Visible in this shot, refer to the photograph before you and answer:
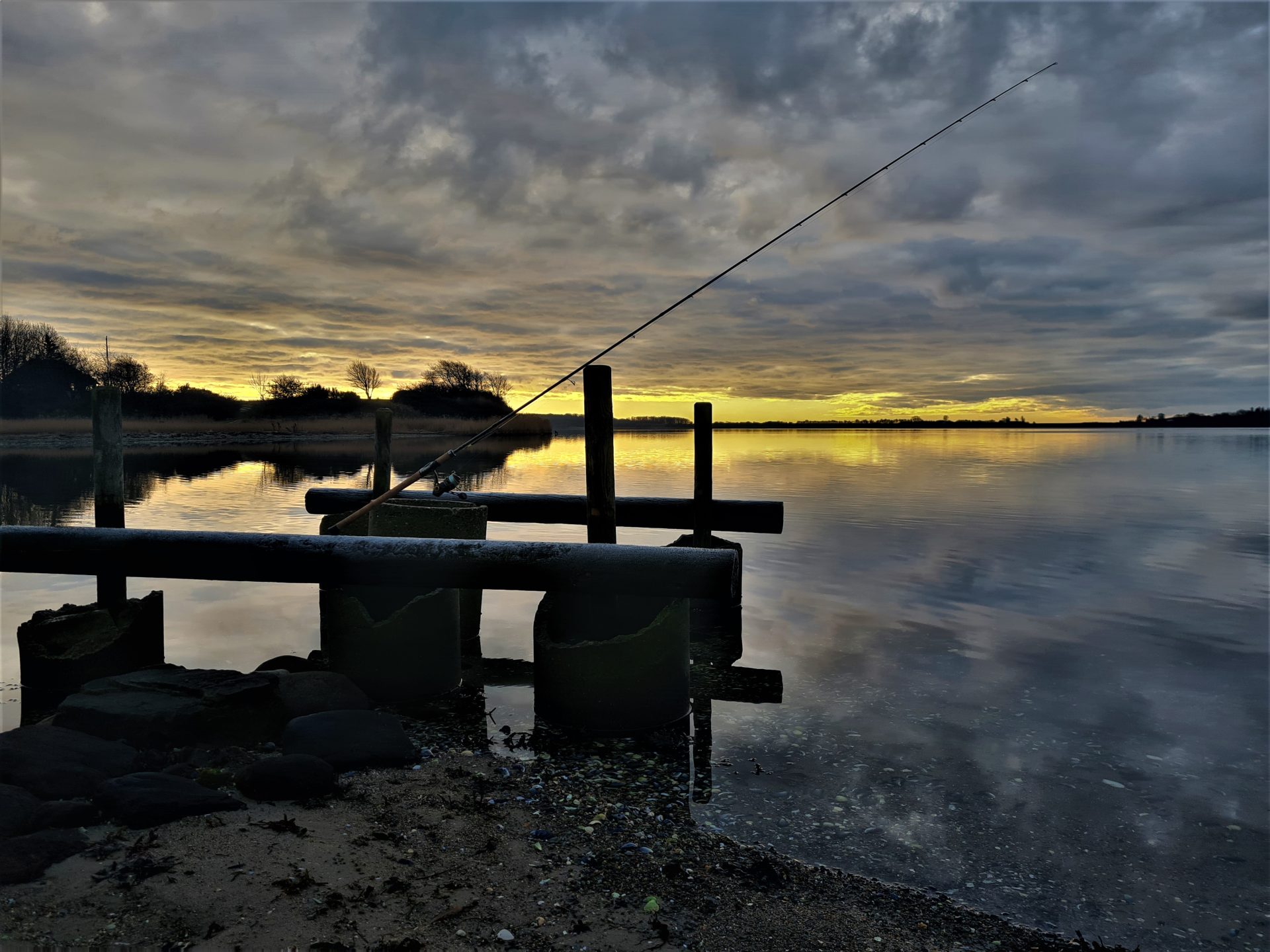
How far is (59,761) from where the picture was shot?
4629 mm

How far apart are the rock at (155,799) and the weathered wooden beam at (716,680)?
3.41 metres

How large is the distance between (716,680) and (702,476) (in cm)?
304

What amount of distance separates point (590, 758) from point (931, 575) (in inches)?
427

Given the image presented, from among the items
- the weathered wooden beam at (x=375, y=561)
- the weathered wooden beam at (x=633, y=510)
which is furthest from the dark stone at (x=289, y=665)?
the weathered wooden beam at (x=633, y=510)

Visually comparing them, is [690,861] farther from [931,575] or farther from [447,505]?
[931,575]

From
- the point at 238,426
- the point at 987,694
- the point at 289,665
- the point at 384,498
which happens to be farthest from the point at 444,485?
the point at 238,426

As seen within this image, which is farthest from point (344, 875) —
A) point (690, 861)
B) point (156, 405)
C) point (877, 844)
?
point (156, 405)

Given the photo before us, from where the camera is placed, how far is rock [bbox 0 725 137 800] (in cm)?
446

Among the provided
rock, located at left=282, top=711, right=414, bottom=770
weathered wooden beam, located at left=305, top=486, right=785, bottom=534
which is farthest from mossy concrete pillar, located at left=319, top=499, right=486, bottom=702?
weathered wooden beam, located at left=305, top=486, right=785, bottom=534

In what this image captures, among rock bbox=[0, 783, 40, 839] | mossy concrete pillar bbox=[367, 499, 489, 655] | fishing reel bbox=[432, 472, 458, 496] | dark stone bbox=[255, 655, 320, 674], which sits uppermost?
fishing reel bbox=[432, 472, 458, 496]

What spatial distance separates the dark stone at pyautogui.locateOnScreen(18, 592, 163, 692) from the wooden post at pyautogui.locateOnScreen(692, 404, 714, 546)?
19.4 feet

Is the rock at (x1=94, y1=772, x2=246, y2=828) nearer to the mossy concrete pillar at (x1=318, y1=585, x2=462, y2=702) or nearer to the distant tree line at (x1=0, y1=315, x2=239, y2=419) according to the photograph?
the mossy concrete pillar at (x1=318, y1=585, x2=462, y2=702)

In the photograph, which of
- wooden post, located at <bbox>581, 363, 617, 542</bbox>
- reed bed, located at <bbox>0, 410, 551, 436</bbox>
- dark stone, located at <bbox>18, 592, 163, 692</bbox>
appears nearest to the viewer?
wooden post, located at <bbox>581, 363, 617, 542</bbox>

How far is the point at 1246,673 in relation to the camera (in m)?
8.77
